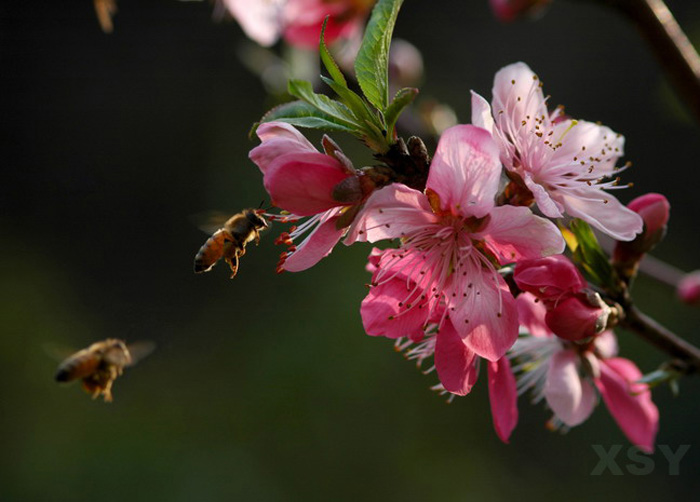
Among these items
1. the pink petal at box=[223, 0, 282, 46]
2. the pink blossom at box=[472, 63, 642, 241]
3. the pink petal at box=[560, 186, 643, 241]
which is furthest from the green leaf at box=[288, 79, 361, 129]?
the pink petal at box=[223, 0, 282, 46]

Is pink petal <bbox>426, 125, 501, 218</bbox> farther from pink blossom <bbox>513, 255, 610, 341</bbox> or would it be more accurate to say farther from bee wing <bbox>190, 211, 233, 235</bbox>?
bee wing <bbox>190, 211, 233, 235</bbox>

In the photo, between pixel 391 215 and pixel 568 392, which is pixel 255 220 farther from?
pixel 568 392

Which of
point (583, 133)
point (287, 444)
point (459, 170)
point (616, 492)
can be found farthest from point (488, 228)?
point (616, 492)

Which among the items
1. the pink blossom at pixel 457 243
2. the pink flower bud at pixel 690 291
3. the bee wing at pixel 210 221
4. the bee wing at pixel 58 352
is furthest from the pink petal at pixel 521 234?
the bee wing at pixel 58 352

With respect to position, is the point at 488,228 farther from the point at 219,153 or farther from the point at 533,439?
the point at 219,153

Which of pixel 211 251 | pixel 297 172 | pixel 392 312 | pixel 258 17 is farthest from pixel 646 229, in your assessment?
pixel 258 17
